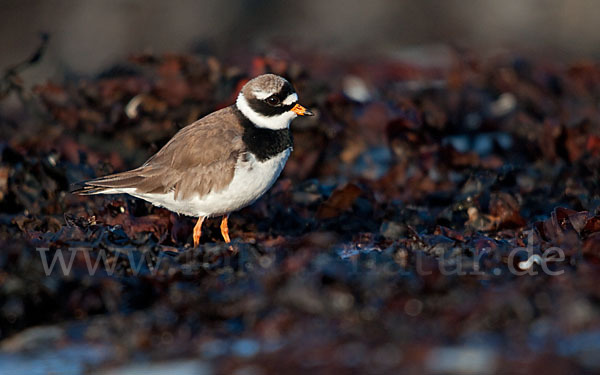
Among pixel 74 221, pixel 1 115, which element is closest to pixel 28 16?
pixel 1 115

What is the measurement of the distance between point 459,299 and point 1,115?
728 centimetres

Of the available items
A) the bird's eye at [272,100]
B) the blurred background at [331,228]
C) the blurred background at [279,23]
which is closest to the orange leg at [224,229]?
the blurred background at [331,228]

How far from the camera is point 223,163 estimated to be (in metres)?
5.53

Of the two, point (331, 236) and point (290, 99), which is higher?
point (290, 99)

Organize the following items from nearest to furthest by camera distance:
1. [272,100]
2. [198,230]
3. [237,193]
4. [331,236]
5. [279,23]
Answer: [331,236] → [237,193] → [198,230] → [272,100] → [279,23]

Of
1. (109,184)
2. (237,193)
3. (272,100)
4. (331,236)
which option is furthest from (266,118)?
(331,236)

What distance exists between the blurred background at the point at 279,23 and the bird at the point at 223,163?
29.6 feet

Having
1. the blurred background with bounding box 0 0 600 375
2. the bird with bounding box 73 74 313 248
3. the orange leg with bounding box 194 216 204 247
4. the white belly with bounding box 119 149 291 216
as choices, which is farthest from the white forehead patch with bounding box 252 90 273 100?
the orange leg with bounding box 194 216 204 247

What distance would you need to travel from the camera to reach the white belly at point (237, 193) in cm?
546

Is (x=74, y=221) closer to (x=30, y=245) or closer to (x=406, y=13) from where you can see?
(x=30, y=245)

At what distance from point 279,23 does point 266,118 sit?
11073mm

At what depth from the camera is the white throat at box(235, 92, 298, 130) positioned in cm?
576

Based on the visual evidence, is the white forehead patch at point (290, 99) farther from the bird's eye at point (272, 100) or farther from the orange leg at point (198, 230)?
the orange leg at point (198, 230)

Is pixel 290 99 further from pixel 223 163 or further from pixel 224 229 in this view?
pixel 224 229
